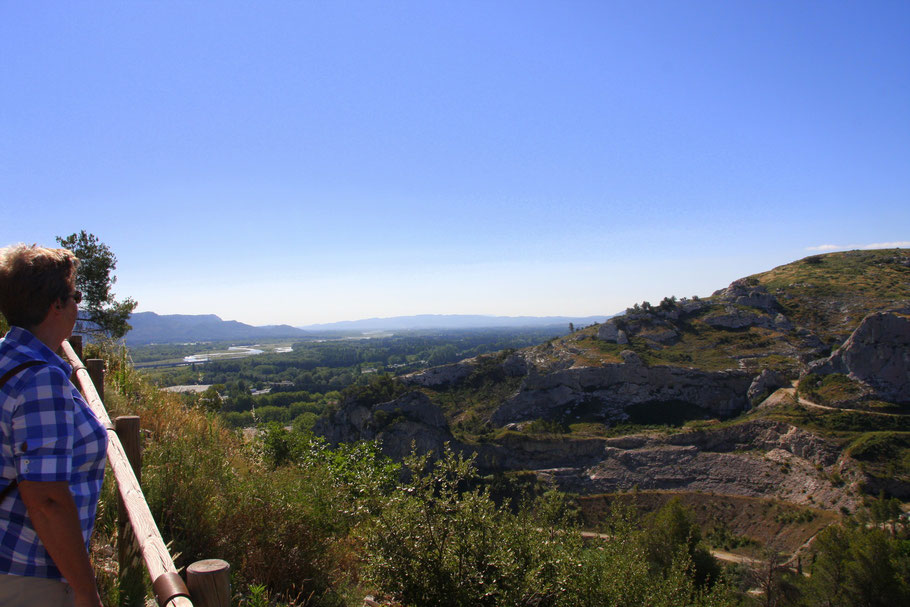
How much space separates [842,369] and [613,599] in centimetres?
6227

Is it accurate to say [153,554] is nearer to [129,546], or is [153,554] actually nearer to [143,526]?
[143,526]

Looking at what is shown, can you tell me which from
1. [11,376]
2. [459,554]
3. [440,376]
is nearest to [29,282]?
[11,376]

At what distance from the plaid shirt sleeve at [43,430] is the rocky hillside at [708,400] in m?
36.9

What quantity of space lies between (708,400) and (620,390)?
10.5m

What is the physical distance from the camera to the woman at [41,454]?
1605 mm

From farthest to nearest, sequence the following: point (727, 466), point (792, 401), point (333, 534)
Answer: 1. point (792, 401)
2. point (727, 466)
3. point (333, 534)

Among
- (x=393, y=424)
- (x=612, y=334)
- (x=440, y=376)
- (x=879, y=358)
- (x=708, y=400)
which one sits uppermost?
(x=612, y=334)

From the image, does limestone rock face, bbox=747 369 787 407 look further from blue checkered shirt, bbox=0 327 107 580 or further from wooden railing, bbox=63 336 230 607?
blue checkered shirt, bbox=0 327 107 580

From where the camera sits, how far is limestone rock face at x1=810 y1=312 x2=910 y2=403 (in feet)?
158

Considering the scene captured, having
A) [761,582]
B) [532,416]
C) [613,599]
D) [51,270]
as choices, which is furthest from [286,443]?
[532,416]

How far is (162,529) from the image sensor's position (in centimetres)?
369

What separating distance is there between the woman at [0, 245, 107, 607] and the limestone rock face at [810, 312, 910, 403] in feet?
217

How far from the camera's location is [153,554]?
5.97ft

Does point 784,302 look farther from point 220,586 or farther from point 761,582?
point 220,586
